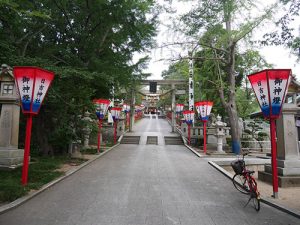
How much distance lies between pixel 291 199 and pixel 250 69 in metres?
19.7

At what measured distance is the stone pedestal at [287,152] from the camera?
9.20 meters

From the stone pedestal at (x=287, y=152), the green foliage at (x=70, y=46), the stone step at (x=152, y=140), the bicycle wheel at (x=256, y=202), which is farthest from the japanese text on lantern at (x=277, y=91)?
the stone step at (x=152, y=140)

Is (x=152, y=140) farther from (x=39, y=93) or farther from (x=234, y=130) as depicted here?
(x=39, y=93)

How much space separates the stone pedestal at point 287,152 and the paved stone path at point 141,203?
1.88 metres

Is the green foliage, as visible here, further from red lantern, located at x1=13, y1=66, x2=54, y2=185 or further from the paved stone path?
the paved stone path

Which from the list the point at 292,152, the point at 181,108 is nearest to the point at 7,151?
the point at 292,152

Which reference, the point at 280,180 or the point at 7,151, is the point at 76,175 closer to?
the point at 7,151

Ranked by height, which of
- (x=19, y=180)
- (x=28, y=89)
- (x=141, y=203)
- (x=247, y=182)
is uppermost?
(x=28, y=89)

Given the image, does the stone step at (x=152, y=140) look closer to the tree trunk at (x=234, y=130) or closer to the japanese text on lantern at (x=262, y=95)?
the tree trunk at (x=234, y=130)

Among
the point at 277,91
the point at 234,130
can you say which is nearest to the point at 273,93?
the point at 277,91

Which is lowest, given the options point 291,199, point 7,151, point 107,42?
point 291,199

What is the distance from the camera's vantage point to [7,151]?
1034 centimetres

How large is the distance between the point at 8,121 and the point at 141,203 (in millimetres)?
6960

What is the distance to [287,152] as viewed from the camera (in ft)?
31.9
